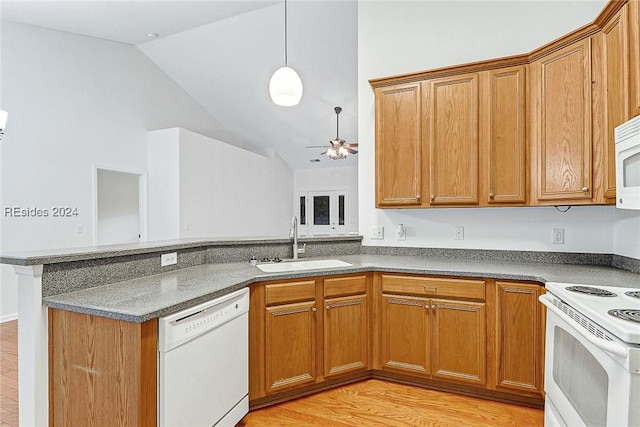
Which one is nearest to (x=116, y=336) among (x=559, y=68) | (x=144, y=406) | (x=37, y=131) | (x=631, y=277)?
(x=144, y=406)

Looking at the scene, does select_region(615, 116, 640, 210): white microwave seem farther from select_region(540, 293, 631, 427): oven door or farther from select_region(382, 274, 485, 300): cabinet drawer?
select_region(382, 274, 485, 300): cabinet drawer

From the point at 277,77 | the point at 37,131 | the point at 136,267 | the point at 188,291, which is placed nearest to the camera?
the point at 188,291

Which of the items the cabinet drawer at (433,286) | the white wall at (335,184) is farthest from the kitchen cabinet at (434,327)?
the white wall at (335,184)

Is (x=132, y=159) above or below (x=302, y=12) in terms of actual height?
below

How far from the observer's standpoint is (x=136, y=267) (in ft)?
6.72

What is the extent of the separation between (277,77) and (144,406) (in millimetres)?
2219

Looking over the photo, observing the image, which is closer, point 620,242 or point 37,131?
point 620,242

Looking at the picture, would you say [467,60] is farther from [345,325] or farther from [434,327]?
[345,325]

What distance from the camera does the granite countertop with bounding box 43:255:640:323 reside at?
1478mm

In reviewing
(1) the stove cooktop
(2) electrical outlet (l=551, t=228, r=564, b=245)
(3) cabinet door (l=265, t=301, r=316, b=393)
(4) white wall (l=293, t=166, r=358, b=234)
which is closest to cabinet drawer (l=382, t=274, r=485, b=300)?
(1) the stove cooktop

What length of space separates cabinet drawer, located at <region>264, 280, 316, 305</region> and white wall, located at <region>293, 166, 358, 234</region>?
6506mm

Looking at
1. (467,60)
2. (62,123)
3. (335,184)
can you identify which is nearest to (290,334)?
(467,60)

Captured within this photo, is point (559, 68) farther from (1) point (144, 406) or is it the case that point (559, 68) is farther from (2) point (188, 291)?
(1) point (144, 406)

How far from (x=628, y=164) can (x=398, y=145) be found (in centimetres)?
145
